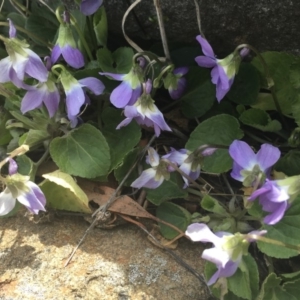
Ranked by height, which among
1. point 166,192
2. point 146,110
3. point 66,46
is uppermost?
point 66,46

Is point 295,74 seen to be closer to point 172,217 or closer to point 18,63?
point 172,217

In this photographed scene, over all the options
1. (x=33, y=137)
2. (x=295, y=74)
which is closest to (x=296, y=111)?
(x=295, y=74)

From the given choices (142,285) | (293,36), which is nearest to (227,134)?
(293,36)

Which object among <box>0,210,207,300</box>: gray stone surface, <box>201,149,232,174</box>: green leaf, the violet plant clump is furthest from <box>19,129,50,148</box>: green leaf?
<box>201,149,232,174</box>: green leaf

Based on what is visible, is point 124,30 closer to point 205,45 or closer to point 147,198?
point 205,45

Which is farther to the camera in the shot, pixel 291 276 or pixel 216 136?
pixel 216 136

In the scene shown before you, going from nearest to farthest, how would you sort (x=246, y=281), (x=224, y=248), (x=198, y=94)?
1. (x=224, y=248)
2. (x=246, y=281)
3. (x=198, y=94)

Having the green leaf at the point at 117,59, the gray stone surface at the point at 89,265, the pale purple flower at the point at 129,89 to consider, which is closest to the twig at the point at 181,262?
the gray stone surface at the point at 89,265

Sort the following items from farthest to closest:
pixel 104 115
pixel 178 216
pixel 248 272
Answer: pixel 104 115, pixel 178 216, pixel 248 272
